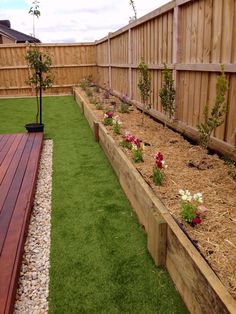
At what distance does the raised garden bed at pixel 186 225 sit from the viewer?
6.10 feet

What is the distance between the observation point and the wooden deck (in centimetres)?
229

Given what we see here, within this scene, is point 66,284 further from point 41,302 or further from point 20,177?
point 20,177

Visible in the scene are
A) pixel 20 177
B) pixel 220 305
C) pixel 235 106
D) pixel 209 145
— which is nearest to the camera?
pixel 220 305

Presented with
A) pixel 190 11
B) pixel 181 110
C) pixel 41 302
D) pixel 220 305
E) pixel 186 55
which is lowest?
pixel 41 302

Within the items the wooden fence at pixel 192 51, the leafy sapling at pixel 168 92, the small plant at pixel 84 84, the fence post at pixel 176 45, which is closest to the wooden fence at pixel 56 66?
the small plant at pixel 84 84

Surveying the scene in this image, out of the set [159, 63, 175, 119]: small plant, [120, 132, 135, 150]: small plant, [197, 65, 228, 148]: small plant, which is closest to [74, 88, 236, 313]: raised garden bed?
[120, 132, 135, 150]: small plant

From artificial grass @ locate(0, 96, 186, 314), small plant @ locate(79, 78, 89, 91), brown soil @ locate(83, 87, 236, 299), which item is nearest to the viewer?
brown soil @ locate(83, 87, 236, 299)

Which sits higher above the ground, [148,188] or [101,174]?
[148,188]

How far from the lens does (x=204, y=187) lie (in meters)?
3.21

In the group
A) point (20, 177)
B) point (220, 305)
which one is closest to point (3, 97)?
point (20, 177)

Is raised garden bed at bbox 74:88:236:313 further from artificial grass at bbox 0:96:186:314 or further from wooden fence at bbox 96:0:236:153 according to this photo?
wooden fence at bbox 96:0:236:153

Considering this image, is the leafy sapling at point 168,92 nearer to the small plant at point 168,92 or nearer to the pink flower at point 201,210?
the small plant at point 168,92

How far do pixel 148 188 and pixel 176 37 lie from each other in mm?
2642

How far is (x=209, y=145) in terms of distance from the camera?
4078mm
